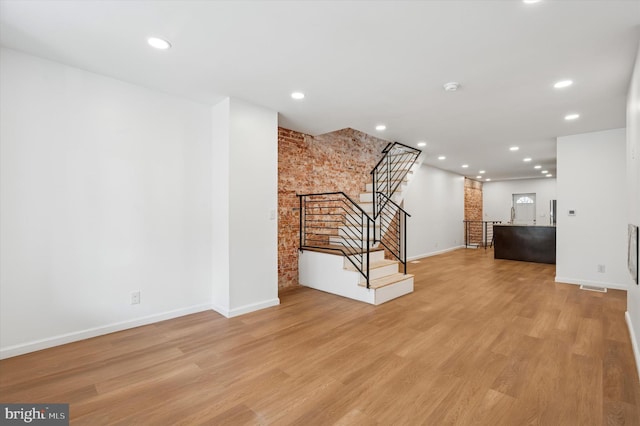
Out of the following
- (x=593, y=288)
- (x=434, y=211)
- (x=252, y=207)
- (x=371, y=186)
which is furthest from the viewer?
(x=434, y=211)

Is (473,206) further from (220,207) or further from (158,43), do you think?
(158,43)

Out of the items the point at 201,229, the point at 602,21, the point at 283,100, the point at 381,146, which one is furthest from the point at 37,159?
the point at 381,146

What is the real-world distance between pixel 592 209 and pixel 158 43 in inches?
258

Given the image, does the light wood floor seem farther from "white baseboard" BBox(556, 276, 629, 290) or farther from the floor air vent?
"white baseboard" BBox(556, 276, 629, 290)

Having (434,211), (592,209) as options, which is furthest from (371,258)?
(434,211)

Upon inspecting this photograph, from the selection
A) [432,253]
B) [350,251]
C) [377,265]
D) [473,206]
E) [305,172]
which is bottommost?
[432,253]

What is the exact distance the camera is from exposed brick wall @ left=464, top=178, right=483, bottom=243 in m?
11.3

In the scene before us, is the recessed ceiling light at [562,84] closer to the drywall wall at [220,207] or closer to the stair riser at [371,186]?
the stair riser at [371,186]

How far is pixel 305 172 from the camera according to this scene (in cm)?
526

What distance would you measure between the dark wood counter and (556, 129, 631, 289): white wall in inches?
83.4

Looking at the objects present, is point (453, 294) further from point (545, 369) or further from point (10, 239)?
point (10, 239)

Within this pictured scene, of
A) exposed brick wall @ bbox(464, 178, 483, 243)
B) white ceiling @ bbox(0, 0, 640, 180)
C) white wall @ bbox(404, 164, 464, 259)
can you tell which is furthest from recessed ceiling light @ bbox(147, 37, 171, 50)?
exposed brick wall @ bbox(464, 178, 483, 243)

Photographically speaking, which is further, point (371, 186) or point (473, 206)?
point (473, 206)

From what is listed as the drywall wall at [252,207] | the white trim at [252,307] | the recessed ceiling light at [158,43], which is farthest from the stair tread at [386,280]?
the recessed ceiling light at [158,43]
